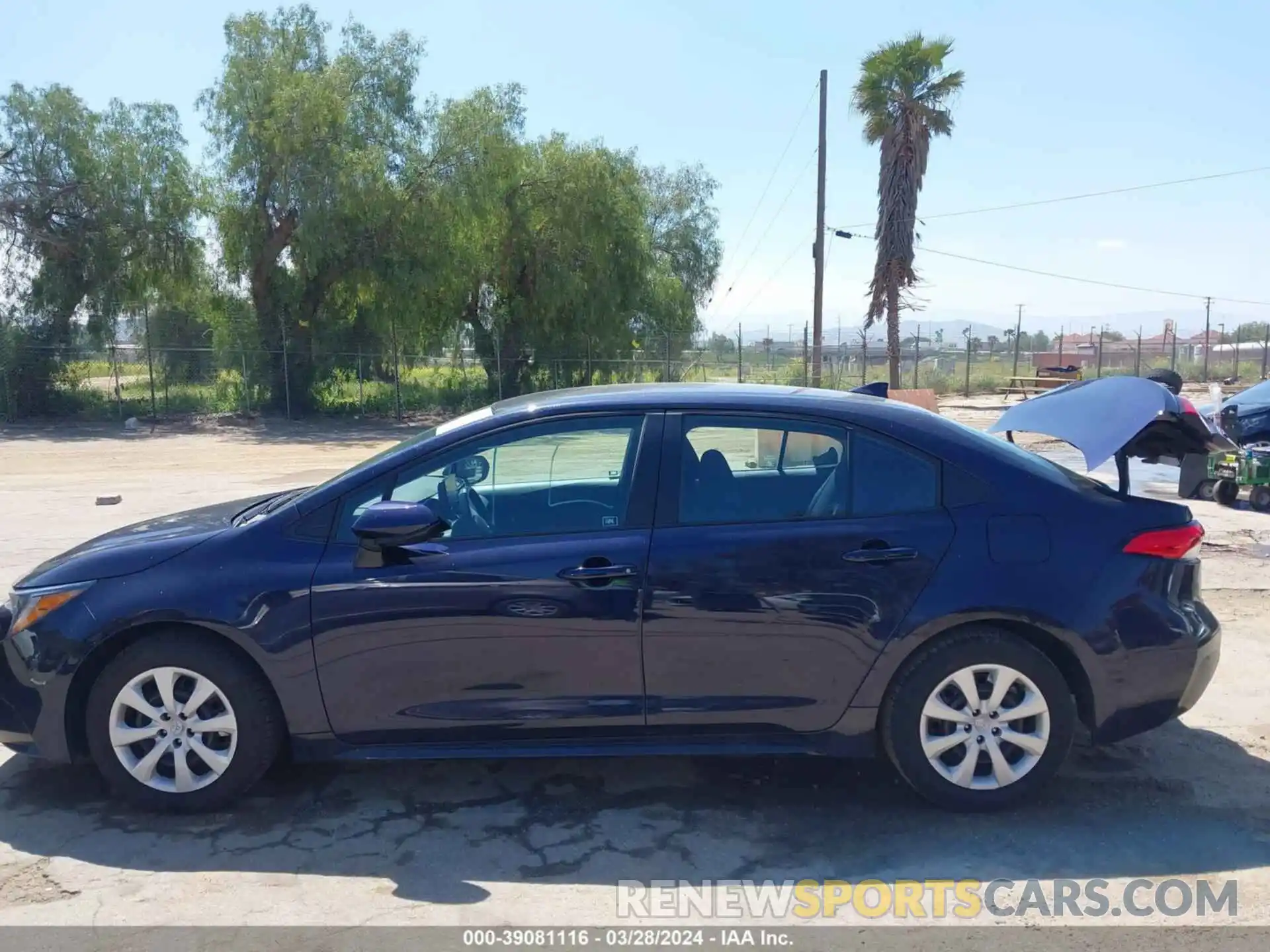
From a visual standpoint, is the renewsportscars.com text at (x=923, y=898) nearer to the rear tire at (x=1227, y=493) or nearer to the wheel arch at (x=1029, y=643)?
the wheel arch at (x=1029, y=643)

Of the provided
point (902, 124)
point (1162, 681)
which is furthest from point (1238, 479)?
point (902, 124)

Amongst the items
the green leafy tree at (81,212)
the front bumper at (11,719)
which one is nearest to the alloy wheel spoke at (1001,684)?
the front bumper at (11,719)

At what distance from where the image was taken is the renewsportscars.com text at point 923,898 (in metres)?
3.37

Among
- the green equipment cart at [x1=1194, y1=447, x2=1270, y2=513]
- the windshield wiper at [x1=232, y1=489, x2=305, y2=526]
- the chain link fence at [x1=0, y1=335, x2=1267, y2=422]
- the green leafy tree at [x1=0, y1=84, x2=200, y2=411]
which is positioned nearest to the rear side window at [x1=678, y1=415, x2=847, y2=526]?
the windshield wiper at [x1=232, y1=489, x2=305, y2=526]

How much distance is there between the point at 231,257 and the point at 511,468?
2453 centimetres

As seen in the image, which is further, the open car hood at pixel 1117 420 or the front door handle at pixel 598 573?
the open car hood at pixel 1117 420

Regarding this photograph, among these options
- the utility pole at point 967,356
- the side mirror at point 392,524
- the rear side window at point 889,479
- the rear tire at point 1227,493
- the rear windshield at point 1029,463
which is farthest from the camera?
the utility pole at point 967,356

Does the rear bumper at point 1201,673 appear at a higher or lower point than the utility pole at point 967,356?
lower

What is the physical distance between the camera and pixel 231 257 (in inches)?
1032

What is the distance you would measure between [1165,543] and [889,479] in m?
1.08

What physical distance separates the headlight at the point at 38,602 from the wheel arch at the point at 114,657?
0.23 m

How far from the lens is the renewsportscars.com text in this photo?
337 cm

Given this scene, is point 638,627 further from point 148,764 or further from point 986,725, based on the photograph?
point 148,764

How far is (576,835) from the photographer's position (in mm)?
3871
